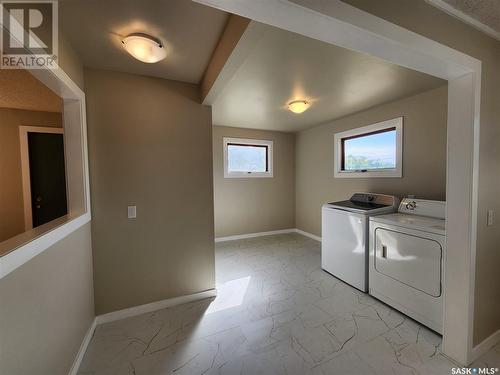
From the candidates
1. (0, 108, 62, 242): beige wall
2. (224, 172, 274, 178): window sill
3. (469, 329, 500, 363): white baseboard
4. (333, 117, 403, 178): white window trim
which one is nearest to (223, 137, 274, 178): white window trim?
(224, 172, 274, 178): window sill

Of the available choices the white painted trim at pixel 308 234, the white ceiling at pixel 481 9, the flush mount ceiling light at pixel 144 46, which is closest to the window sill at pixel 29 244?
the flush mount ceiling light at pixel 144 46

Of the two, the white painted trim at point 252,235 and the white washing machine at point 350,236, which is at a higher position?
the white washing machine at point 350,236

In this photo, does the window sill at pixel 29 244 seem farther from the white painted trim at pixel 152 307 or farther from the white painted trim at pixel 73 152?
the white painted trim at pixel 152 307

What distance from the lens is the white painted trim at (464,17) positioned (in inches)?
47.2

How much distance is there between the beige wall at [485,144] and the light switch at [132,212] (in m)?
2.48

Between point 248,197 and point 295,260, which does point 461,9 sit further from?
point 248,197

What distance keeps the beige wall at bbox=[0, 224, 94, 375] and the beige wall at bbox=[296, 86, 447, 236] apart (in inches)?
144

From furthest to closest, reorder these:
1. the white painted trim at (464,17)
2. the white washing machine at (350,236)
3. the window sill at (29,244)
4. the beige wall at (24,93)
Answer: the white washing machine at (350,236), the beige wall at (24,93), the white painted trim at (464,17), the window sill at (29,244)

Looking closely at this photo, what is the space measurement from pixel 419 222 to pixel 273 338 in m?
1.73

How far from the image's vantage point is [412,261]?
1.92m

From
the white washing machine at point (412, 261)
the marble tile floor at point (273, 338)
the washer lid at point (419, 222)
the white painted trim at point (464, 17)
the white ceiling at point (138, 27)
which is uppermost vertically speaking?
the white ceiling at point (138, 27)

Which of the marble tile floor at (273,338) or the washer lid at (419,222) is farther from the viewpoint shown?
the washer lid at (419,222)

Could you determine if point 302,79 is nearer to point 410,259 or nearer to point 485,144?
point 485,144

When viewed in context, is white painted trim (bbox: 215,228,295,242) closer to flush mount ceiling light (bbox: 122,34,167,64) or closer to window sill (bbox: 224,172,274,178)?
window sill (bbox: 224,172,274,178)
